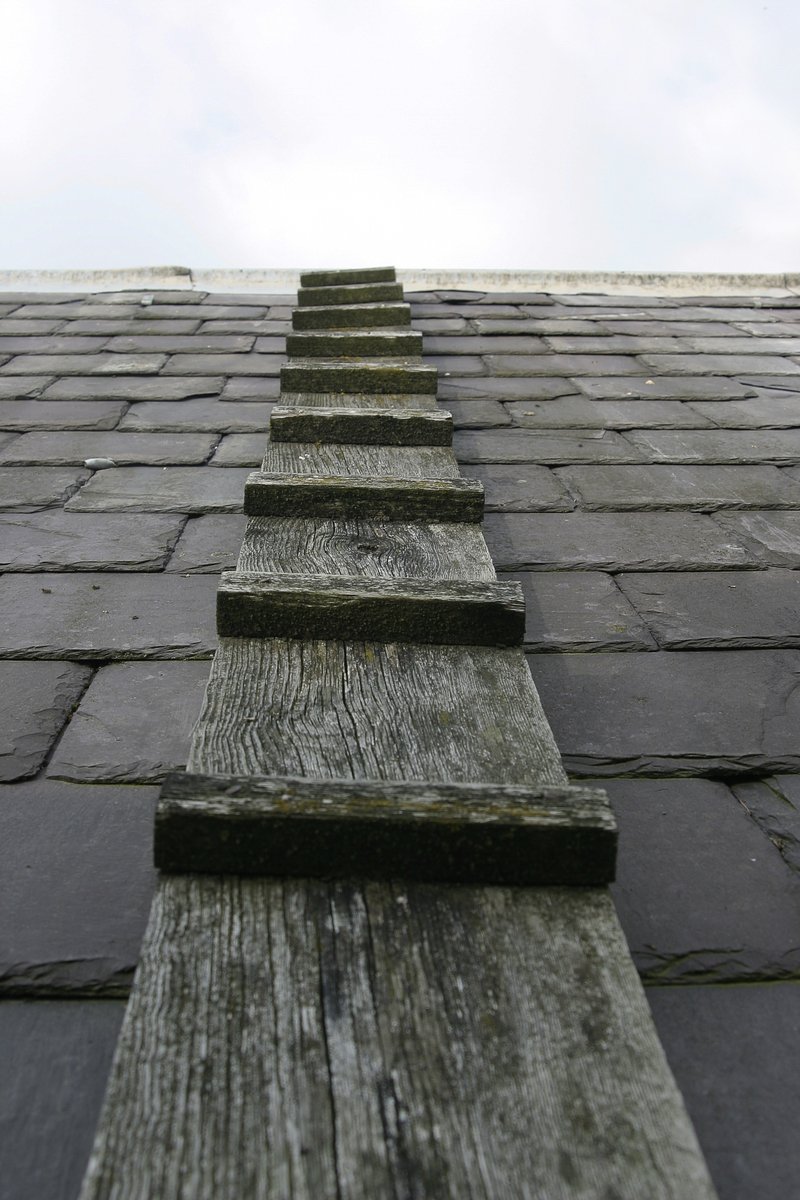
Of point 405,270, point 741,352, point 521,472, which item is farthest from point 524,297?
point 521,472

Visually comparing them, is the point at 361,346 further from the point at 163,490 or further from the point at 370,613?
the point at 370,613

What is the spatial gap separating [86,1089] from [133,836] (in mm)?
395

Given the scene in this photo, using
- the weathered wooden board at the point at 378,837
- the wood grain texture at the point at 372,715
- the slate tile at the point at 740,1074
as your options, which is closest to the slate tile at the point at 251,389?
the wood grain texture at the point at 372,715

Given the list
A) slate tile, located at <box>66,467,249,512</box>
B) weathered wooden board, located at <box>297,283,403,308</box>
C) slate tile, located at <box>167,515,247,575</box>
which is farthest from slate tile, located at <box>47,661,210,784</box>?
weathered wooden board, located at <box>297,283,403,308</box>

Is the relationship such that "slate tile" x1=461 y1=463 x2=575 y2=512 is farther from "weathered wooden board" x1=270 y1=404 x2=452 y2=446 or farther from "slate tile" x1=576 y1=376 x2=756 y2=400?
"slate tile" x1=576 y1=376 x2=756 y2=400

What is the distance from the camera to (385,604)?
1508mm

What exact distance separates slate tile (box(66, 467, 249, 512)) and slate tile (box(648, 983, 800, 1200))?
1.73 meters

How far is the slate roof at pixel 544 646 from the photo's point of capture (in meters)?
1.04

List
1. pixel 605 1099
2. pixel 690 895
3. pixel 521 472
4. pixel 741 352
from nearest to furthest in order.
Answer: pixel 605 1099 → pixel 690 895 → pixel 521 472 → pixel 741 352

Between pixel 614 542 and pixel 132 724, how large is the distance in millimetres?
1254

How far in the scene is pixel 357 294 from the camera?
4.13 meters

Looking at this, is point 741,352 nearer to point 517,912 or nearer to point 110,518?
point 110,518

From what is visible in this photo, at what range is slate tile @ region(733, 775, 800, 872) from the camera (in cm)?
133

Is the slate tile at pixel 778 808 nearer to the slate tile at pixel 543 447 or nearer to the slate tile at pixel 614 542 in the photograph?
the slate tile at pixel 614 542
